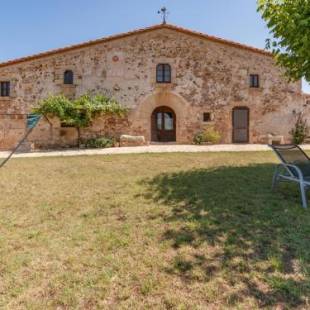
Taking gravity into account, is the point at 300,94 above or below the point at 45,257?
above

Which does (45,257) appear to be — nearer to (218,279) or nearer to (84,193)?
(218,279)

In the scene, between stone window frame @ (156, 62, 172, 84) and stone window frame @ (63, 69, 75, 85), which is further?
stone window frame @ (156, 62, 172, 84)

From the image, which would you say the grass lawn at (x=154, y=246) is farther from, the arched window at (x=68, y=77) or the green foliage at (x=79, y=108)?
the arched window at (x=68, y=77)

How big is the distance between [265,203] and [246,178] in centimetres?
163

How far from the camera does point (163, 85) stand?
13.8 m

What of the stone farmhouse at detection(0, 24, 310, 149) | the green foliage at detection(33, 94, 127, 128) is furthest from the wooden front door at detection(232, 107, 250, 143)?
the green foliage at detection(33, 94, 127, 128)

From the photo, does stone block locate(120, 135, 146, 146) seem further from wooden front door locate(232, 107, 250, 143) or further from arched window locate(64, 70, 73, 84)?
wooden front door locate(232, 107, 250, 143)

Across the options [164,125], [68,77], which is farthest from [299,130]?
[68,77]

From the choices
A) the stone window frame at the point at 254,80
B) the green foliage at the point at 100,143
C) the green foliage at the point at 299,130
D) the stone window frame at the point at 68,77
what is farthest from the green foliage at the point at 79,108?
the green foliage at the point at 299,130

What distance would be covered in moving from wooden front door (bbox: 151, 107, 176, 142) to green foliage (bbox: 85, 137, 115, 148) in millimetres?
2901

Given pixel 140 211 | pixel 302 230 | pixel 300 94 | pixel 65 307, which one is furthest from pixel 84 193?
pixel 300 94

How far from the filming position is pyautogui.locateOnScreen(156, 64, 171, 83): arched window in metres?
14.0

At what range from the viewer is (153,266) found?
2.23 m

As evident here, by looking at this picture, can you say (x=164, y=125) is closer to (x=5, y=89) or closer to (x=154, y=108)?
(x=154, y=108)
